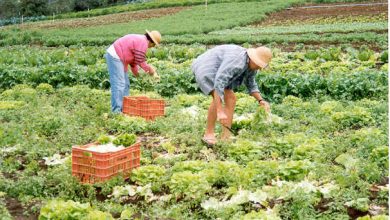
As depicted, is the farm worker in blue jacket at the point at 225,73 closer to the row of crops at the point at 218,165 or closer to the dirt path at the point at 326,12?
the row of crops at the point at 218,165

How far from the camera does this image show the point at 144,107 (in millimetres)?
9312

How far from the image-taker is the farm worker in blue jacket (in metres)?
7.05

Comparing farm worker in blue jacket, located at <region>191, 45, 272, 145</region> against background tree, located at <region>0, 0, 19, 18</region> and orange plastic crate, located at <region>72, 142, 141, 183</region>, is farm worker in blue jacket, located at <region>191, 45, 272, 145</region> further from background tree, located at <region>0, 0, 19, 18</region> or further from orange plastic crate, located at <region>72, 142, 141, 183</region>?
background tree, located at <region>0, 0, 19, 18</region>

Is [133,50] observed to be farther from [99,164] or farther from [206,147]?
[99,164]

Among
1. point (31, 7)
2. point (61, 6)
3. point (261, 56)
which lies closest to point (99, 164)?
point (261, 56)

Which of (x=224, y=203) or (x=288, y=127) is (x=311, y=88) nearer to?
(x=288, y=127)

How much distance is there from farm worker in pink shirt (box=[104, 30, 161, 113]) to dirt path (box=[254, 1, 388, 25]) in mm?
21116

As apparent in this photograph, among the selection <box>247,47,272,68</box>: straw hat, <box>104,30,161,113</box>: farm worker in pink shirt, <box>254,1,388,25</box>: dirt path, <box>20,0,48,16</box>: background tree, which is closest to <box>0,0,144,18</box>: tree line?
<box>20,0,48,16</box>: background tree

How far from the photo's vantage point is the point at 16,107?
1055 centimetres

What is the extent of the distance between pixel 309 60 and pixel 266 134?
7113mm

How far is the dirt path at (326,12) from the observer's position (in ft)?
99.0

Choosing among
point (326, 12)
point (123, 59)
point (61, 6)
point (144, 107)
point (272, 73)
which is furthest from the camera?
point (61, 6)

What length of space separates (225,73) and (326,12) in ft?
86.5

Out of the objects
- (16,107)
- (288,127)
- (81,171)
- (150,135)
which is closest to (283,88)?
(288,127)
